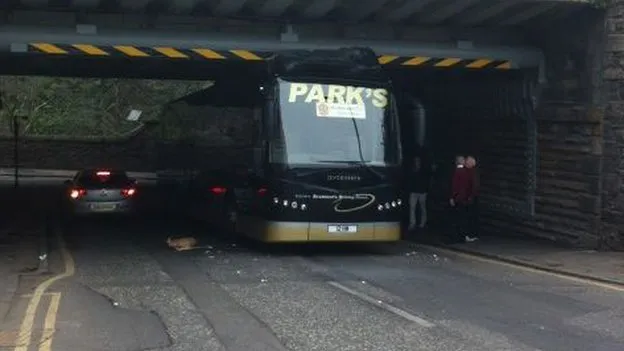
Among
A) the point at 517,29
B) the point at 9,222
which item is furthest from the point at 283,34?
the point at 9,222

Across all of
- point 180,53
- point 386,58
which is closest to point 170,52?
point 180,53

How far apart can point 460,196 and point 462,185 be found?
0.74ft

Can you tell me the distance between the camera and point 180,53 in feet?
46.4

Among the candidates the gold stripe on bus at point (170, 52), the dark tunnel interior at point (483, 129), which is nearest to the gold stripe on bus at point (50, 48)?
the gold stripe on bus at point (170, 52)

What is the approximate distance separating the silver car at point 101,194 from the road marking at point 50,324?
31.2 feet

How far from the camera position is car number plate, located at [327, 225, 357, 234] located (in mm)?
13062

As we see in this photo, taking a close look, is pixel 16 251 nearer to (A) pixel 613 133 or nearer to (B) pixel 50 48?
(B) pixel 50 48

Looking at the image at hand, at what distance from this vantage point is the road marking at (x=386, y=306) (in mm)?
8133

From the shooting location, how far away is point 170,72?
20328mm

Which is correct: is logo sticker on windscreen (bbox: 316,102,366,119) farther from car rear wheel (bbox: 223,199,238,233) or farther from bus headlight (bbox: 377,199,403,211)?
car rear wheel (bbox: 223,199,238,233)

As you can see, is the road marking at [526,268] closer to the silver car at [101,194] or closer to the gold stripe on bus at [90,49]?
the gold stripe on bus at [90,49]

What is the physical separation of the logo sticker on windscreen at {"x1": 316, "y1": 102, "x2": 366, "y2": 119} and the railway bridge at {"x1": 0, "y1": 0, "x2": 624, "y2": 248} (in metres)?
1.12

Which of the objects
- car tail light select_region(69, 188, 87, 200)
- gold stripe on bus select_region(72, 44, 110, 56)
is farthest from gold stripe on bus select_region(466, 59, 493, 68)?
car tail light select_region(69, 188, 87, 200)

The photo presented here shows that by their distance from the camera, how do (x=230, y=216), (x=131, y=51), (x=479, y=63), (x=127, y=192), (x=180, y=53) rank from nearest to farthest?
1. (x=131, y=51)
2. (x=180, y=53)
3. (x=230, y=216)
4. (x=479, y=63)
5. (x=127, y=192)
